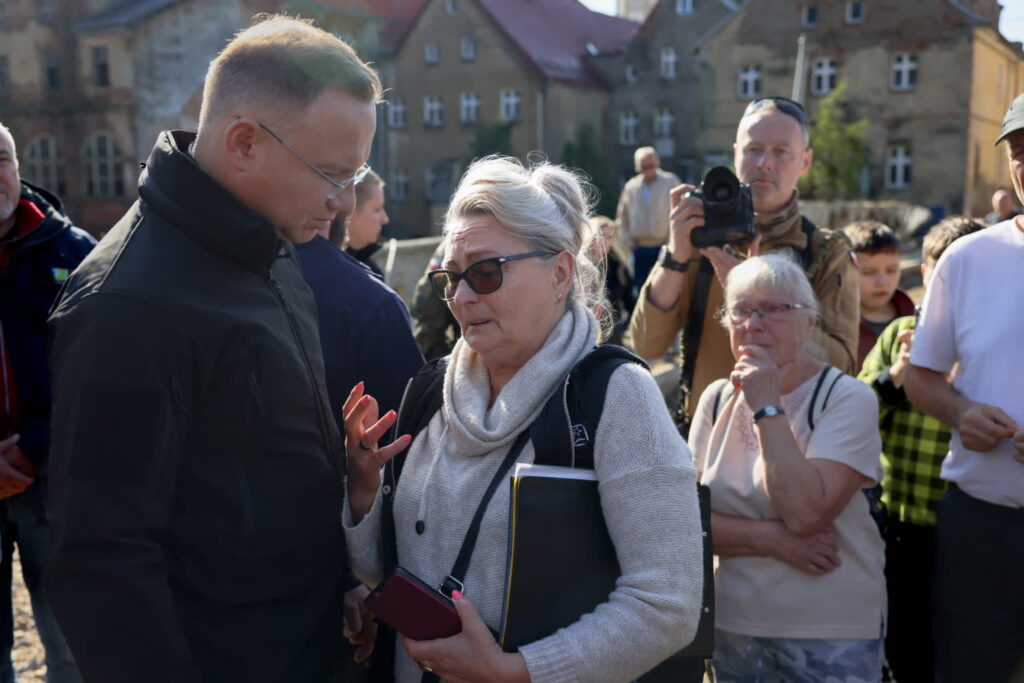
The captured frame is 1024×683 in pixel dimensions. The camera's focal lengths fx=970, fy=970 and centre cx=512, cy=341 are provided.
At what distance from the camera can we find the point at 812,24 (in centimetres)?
3462

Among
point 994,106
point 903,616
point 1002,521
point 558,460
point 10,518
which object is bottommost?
point 903,616

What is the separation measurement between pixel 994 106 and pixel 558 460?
38.3 m

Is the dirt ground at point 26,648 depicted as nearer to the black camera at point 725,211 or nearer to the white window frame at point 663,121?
the black camera at point 725,211

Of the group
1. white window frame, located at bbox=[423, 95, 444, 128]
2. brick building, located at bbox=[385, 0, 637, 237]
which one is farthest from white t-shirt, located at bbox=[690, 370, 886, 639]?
white window frame, located at bbox=[423, 95, 444, 128]

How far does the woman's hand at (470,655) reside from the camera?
195 cm

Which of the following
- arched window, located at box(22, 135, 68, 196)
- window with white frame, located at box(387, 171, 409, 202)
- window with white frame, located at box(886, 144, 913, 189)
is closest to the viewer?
window with white frame, located at box(886, 144, 913, 189)

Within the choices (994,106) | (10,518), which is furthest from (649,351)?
(994,106)

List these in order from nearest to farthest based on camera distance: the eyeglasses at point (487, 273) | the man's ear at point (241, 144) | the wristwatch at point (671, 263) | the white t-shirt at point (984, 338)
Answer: the man's ear at point (241, 144)
the eyeglasses at point (487, 273)
the white t-shirt at point (984, 338)
the wristwatch at point (671, 263)

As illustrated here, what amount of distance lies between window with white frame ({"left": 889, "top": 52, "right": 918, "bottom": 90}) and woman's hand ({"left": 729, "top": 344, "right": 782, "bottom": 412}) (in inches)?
1326

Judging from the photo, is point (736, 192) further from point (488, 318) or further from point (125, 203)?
point (125, 203)

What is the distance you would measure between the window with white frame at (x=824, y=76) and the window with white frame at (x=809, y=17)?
130cm

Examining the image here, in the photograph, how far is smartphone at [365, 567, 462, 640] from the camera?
200 centimetres

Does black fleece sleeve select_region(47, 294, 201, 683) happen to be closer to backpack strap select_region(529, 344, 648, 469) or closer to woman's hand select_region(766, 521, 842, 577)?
backpack strap select_region(529, 344, 648, 469)

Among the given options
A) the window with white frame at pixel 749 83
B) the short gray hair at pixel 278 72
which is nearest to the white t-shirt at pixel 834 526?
the short gray hair at pixel 278 72
